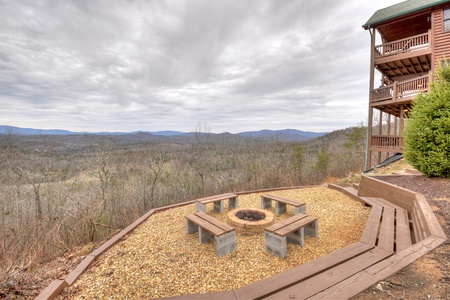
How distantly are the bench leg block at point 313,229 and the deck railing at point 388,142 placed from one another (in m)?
8.02

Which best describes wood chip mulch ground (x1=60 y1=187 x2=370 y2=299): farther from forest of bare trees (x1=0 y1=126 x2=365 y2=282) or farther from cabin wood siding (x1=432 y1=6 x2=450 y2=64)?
cabin wood siding (x1=432 y1=6 x2=450 y2=64)

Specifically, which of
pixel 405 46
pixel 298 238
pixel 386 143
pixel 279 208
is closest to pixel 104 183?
pixel 279 208

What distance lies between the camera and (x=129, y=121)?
3347cm

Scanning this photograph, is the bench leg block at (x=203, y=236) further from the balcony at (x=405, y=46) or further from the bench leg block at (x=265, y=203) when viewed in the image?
the balcony at (x=405, y=46)

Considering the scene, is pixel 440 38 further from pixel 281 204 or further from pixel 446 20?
pixel 281 204

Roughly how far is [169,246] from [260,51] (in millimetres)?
11957

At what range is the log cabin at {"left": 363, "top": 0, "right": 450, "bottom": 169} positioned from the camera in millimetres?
8539

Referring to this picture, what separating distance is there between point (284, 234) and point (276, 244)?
240mm

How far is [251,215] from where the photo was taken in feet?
14.0

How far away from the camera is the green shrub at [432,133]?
4.25 meters

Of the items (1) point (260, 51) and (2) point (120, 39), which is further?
(1) point (260, 51)

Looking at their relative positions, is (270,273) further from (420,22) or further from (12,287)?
(420,22)

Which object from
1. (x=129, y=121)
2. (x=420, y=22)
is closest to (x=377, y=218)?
(x=420, y=22)

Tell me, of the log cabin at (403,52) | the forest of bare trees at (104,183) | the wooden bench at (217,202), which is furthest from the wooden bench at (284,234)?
the log cabin at (403,52)
